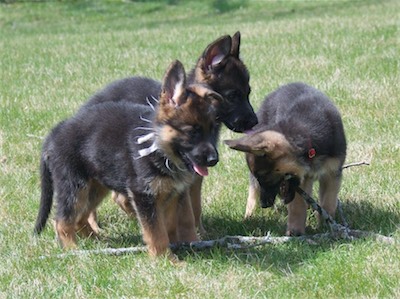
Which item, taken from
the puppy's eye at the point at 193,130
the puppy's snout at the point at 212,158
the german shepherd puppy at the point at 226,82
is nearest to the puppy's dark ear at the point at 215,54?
the german shepherd puppy at the point at 226,82

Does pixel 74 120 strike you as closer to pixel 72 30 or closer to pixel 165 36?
pixel 165 36

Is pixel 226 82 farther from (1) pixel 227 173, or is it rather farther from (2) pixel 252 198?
(1) pixel 227 173

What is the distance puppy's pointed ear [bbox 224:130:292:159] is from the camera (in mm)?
A: 5383

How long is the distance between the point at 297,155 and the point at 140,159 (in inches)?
47.4

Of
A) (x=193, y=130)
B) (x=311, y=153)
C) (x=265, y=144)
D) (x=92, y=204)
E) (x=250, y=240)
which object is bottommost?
(x=250, y=240)

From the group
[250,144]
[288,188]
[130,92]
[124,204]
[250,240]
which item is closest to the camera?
[250,144]

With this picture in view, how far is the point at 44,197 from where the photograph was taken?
5.87 meters

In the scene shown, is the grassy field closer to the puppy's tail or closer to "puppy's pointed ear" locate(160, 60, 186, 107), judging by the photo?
the puppy's tail

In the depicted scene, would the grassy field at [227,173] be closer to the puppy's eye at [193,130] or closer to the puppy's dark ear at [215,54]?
the puppy's eye at [193,130]

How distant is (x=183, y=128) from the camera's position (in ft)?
16.6

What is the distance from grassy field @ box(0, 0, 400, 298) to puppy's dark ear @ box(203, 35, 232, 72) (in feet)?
4.04

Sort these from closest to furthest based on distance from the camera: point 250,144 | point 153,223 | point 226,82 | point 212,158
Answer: point 212,158
point 153,223
point 250,144
point 226,82

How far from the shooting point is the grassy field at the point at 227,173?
4805mm

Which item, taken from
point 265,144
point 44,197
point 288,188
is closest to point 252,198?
point 288,188
